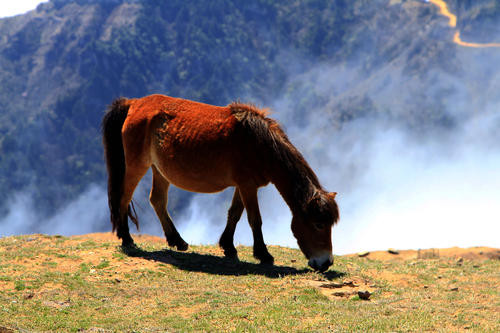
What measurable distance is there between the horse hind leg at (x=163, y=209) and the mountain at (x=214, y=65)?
106 m

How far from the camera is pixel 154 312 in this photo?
322 inches

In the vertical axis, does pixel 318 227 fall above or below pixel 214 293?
above

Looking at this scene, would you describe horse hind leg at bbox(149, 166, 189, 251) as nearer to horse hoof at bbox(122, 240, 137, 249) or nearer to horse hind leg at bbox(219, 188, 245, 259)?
horse hoof at bbox(122, 240, 137, 249)

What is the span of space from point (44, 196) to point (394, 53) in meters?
83.3

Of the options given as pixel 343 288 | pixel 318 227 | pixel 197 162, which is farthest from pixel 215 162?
pixel 343 288

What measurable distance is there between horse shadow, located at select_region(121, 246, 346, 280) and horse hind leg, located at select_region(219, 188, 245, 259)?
0.24m

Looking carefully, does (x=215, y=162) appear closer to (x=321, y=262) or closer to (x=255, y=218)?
(x=255, y=218)

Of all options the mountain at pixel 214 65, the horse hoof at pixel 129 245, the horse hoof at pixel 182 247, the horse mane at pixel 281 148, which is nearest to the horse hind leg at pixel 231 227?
the horse hoof at pixel 182 247

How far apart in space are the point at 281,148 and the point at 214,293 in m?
3.02

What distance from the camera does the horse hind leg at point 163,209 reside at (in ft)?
40.8

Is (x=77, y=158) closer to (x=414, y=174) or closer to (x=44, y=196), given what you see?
(x=44, y=196)

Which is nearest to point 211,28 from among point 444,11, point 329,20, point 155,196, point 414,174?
point 329,20

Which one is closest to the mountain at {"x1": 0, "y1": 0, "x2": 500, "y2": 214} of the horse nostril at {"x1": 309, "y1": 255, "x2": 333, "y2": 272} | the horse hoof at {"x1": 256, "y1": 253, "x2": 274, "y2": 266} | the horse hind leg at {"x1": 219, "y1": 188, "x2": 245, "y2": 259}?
the horse hind leg at {"x1": 219, "y1": 188, "x2": 245, "y2": 259}

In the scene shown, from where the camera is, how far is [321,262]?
405 inches
